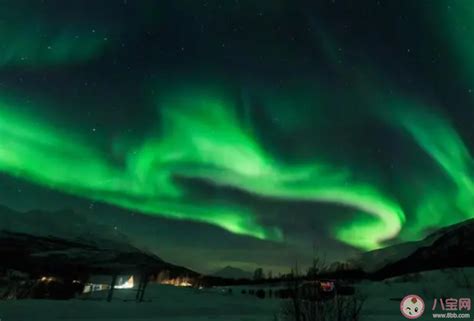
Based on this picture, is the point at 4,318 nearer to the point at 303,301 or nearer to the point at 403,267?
the point at 303,301

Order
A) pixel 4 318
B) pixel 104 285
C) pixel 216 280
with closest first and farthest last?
pixel 4 318 < pixel 104 285 < pixel 216 280

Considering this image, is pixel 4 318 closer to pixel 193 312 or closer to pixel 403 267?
pixel 193 312

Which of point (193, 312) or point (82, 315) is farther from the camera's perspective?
point (193, 312)

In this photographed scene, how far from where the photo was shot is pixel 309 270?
40.5 feet

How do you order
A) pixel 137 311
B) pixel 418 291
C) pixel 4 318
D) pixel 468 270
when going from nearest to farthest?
1. pixel 4 318
2. pixel 137 311
3. pixel 418 291
4. pixel 468 270

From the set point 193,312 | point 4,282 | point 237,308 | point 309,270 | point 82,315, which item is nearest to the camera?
point 309,270

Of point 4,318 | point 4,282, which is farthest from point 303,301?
point 4,282

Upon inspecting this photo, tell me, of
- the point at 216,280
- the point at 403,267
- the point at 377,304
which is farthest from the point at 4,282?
the point at 403,267

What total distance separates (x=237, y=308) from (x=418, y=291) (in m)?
33.9

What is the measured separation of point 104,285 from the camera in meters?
73.3

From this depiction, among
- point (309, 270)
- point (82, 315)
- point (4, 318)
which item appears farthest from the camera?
point (82, 315)

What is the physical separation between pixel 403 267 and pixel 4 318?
181362 millimetres

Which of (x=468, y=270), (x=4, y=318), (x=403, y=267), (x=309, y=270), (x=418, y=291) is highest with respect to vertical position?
(x=403, y=267)

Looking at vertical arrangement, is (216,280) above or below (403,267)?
below
